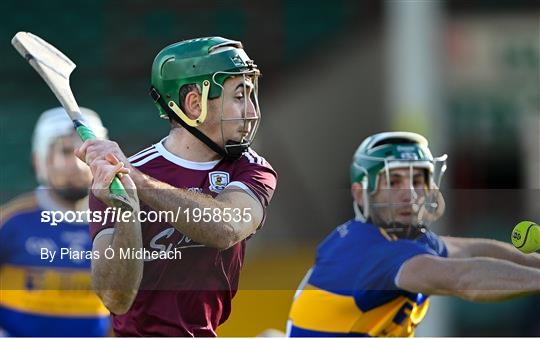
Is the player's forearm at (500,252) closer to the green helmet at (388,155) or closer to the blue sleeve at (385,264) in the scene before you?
the blue sleeve at (385,264)

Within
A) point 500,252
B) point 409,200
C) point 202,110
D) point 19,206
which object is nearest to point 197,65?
point 202,110

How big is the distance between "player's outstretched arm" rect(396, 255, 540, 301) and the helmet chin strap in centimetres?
76

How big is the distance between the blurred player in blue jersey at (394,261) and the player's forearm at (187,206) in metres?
0.70

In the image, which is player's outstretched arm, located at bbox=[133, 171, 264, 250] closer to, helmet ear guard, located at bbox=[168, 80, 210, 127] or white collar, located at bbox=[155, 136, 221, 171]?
white collar, located at bbox=[155, 136, 221, 171]

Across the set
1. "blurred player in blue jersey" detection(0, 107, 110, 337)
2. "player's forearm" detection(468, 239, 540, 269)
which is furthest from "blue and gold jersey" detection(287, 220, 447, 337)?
"blurred player in blue jersey" detection(0, 107, 110, 337)

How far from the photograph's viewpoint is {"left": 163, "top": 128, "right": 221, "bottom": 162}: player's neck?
11.8ft

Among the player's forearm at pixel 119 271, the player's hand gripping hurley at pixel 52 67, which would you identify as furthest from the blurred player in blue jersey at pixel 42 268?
the player's forearm at pixel 119 271

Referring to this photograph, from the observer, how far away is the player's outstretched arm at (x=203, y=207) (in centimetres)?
344

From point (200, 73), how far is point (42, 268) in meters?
1.94

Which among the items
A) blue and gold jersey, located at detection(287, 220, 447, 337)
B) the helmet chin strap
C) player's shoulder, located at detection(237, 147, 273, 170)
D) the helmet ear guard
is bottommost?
blue and gold jersey, located at detection(287, 220, 447, 337)

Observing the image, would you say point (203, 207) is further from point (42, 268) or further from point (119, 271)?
point (42, 268)

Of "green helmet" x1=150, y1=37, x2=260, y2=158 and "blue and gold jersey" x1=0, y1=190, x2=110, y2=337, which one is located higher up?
"green helmet" x1=150, y1=37, x2=260, y2=158

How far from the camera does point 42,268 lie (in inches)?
204

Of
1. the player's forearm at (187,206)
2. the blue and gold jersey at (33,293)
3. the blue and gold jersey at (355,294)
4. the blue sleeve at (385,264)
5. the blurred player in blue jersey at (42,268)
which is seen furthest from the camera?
the blue and gold jersey at (33,293)
